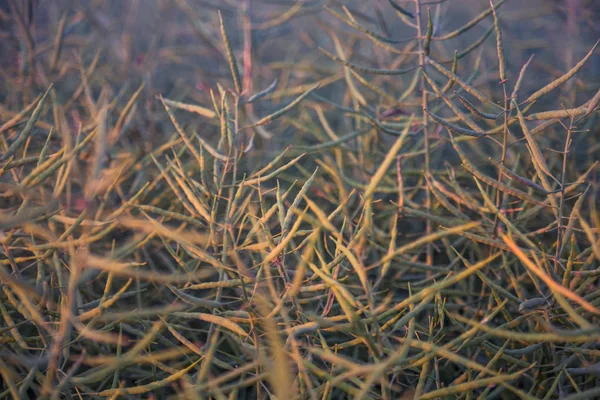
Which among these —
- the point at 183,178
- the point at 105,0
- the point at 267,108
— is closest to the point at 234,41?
the point at 267,108

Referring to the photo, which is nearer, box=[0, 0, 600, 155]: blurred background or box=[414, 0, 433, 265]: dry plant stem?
box=[414, 0, 433, 265]: dry plant stem

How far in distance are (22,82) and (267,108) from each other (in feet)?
1.60

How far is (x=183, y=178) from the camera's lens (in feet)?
2.11

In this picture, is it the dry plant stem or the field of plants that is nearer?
the field of plants

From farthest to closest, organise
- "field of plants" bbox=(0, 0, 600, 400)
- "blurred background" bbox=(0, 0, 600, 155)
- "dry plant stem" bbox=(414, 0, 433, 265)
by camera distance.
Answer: "blurred background" bbox=(0, 0, 600, 155) → "dry plant stem" bbox=(414, 0, 433, 265) → "field of plants" bbox=(0, 0, 600, 400)

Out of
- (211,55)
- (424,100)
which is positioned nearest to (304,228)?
(424,100)

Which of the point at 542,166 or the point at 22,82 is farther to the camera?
the point at 22,82

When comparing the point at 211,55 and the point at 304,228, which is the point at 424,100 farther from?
the point at 211,55

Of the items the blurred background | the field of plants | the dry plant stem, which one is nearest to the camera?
the field of plants

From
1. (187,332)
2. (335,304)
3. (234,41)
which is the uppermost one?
(234,41)

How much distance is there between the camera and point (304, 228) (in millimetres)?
917

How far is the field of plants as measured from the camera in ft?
1.60

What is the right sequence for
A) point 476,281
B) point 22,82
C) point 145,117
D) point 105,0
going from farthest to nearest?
point 105,0 → point 145,117 → point 22,82 → point 476,281

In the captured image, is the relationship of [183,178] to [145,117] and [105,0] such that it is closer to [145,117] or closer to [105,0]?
[145,117]
